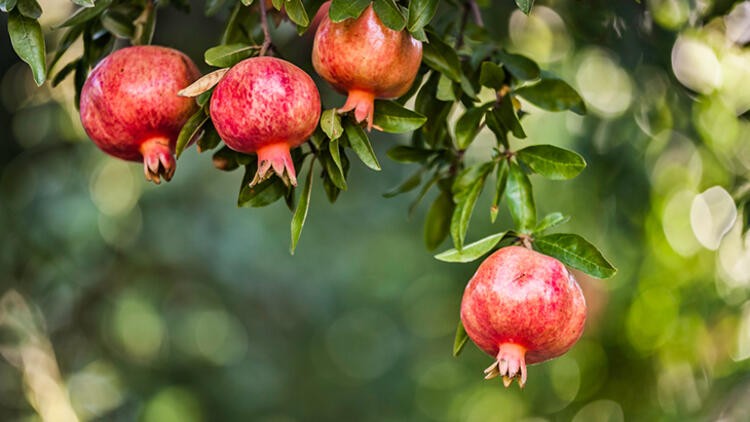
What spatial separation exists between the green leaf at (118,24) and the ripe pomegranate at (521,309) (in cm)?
52

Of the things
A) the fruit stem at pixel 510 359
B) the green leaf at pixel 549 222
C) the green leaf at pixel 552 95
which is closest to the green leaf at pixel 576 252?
the green leaf at pixel 549 222

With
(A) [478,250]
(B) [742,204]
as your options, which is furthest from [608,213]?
(A) [478,250]

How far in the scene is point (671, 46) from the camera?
1761 mm

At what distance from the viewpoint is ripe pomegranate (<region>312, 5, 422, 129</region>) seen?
2.97 feet

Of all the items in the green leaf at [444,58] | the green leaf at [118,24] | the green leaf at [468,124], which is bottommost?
the green leaf at [468,124]

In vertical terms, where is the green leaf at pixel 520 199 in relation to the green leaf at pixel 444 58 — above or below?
below

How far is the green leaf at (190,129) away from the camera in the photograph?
0.91m

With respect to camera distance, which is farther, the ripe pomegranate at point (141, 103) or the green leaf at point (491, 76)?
the green leaf at point (491, 76)

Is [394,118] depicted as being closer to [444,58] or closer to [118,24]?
[444,58]

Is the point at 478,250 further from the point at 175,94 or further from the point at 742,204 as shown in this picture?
the point at 742,204

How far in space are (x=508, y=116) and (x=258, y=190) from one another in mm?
307

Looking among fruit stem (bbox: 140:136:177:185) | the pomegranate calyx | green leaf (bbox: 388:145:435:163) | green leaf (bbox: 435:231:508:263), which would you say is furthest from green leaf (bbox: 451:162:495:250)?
fruit stem (bbox: 140:136:177:185)

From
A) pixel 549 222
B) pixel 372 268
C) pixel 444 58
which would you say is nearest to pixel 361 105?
pixel 444 58

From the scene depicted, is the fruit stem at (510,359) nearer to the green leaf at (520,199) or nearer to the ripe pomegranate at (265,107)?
the green leaf at (520,199)
